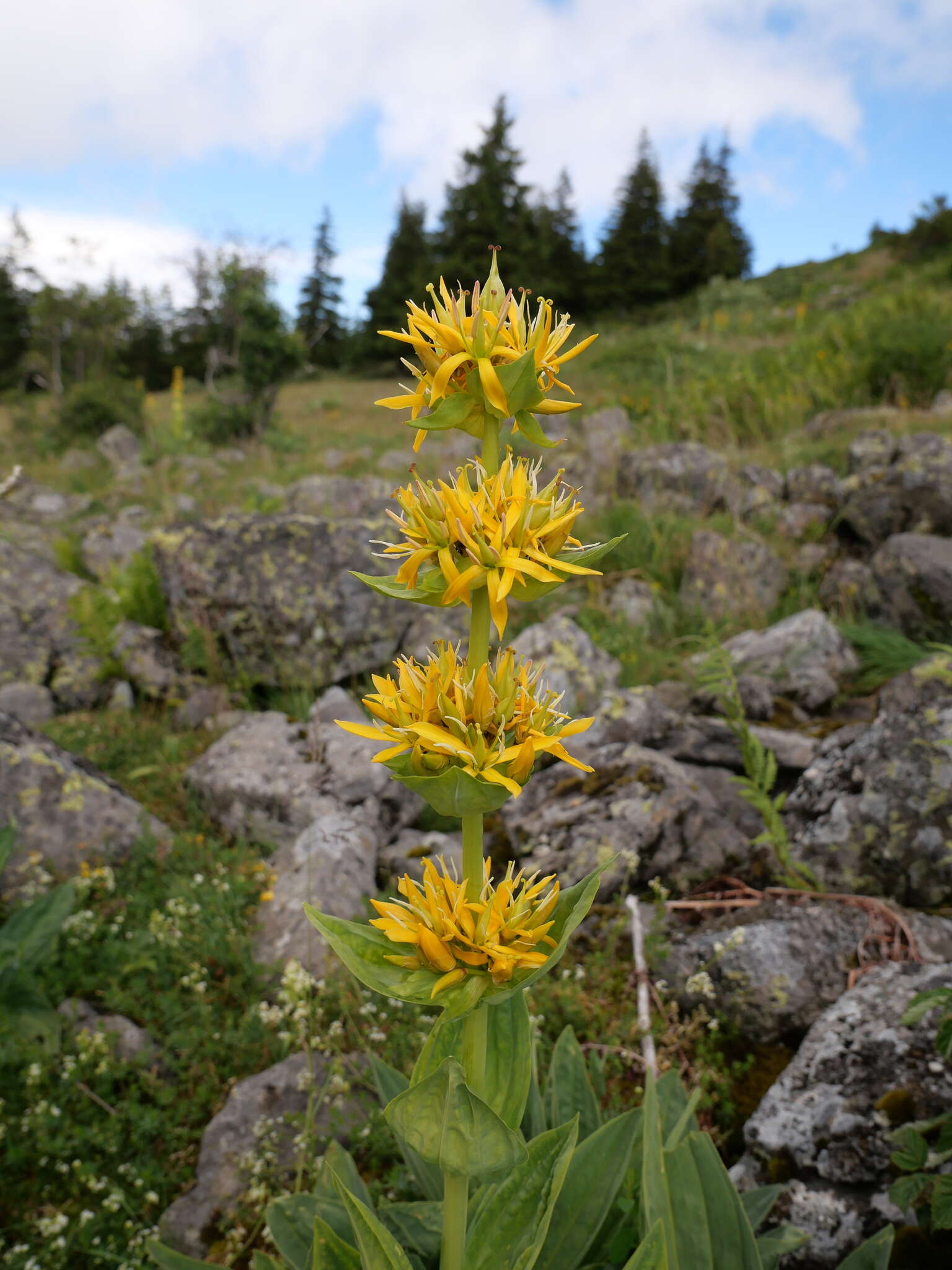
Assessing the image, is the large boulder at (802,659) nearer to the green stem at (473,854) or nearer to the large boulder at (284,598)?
the large boulder at (284,598)

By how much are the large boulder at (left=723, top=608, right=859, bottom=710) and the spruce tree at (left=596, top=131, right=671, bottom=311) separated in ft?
114

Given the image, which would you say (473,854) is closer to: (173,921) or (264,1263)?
(264,1263)

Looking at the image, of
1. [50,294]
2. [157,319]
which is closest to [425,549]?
[50,294]

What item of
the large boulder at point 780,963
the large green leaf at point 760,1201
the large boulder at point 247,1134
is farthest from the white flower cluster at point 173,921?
the large green leaf at point 760,1201

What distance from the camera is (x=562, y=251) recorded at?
39469 millimetres

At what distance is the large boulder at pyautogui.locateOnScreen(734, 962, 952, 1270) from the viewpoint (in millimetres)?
2189

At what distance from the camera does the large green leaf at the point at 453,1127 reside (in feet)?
4.49

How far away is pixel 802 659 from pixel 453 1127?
449 centimetres

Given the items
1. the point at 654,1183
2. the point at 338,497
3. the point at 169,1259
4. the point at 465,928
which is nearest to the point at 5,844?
the point at 169,1259

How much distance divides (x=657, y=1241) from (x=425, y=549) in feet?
4.81

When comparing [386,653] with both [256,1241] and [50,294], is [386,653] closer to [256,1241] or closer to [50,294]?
[256,1241]

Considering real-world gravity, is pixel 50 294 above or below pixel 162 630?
above

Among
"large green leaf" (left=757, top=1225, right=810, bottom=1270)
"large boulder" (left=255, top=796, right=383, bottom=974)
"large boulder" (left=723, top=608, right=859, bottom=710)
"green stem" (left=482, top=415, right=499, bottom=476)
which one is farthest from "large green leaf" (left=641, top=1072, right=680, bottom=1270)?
"large boulder" (left=723, top=608, right=859, bottom=710)

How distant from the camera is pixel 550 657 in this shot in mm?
5160
